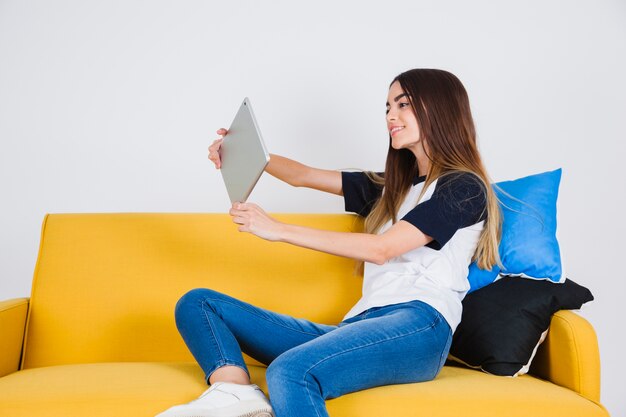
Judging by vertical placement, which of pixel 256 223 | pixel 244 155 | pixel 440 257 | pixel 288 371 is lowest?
pixel 288 371

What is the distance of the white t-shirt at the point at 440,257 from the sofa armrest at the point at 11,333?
1.02m

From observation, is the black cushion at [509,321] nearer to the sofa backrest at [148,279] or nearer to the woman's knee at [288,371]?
the sofa backrest at [148,279]

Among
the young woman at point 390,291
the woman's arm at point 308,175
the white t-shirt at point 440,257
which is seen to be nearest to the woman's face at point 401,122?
the young woman at point 390,291

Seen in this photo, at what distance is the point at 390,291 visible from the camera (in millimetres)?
1986

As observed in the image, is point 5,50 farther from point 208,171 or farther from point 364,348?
point 364,348

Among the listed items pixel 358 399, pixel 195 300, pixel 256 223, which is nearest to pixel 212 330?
pixel 195 300

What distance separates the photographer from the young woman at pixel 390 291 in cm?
167

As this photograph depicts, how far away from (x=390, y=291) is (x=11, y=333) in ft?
3.76

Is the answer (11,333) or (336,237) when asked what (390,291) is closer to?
(336,237)

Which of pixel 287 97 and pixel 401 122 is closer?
pixel 401 122

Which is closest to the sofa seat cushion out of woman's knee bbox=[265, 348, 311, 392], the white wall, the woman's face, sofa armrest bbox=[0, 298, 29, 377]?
woman's knee bbox=[265, 348, 311, 392]

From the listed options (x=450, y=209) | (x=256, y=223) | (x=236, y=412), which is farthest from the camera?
(x=450, y=209)

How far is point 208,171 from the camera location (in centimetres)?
304

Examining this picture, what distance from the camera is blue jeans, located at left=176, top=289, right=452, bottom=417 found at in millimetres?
1646
